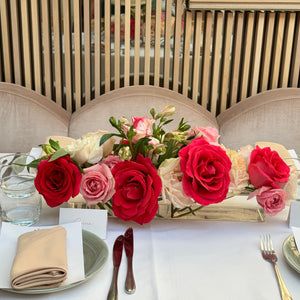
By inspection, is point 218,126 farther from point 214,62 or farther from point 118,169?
point 118,169

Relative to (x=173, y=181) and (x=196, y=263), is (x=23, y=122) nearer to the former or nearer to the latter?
(x=173, y=181)

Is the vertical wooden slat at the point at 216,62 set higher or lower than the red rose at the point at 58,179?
higher

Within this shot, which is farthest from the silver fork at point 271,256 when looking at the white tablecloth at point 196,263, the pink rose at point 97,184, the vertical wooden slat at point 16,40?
the vertical wooden slat at point 16,40

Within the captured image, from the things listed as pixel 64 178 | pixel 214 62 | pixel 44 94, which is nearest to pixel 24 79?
pixel 44 94

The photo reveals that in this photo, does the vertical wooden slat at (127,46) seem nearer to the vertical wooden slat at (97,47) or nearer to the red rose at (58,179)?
the vertical wooden slat at (97,47)

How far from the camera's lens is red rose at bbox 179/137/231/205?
97 centimetres

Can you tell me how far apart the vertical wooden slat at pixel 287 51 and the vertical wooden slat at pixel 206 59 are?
0.36 metres

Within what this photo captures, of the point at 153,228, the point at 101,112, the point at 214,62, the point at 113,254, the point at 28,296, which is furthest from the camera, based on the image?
the point at 214,62

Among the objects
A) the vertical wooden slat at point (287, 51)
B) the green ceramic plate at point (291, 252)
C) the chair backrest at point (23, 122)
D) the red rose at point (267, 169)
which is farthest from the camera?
the vertical wooden slat at point (287, 51)

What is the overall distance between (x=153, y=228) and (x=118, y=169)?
196 mm

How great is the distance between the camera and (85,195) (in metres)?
1.01

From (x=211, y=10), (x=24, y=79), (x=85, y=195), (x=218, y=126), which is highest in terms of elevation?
(x=211, y=10)

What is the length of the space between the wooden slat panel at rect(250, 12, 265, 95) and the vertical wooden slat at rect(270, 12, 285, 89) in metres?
0.08

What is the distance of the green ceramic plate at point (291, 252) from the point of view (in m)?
0.93
